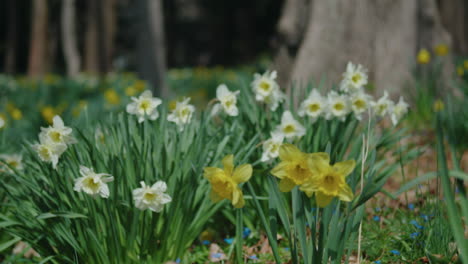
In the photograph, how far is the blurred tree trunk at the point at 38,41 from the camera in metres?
13.5

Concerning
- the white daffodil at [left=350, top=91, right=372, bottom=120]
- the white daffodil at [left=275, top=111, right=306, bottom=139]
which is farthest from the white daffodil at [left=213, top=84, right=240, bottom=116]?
the white daffodil at [left=350, top=91, right=372, bottom=120]

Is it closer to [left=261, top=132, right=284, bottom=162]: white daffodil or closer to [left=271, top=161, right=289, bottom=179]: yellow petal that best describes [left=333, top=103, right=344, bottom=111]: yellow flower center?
[left=261, top=132, right=284, bottom=162]: white daffodil

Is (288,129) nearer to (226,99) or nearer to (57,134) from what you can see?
(226,99)

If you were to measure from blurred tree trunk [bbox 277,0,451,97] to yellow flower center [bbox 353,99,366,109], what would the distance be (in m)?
1.67

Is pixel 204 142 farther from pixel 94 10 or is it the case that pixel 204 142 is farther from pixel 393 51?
pixel 94 10

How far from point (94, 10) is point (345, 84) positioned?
1367 centimetres

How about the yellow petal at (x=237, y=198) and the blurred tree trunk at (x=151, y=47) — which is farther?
the blurred tree trunk at (x=151, y=47)

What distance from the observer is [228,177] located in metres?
1.49

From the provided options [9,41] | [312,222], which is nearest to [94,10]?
[9,41]

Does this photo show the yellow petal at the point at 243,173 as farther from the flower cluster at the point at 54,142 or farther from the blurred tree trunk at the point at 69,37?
the blurred tree trunk at the point at 69,37

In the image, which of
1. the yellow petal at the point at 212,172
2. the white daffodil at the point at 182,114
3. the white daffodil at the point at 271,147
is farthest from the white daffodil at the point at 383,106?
the yellow petal at the point at 212,172

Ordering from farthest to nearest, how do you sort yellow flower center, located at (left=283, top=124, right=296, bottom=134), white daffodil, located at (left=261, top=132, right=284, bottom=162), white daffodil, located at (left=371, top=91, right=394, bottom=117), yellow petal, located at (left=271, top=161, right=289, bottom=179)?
1. white daffodil, located at (left=371, top=91, right=394, bottom=117)
2. yellow flower center, located at (left=283, top=124, right=296, bottom=134)
3. white daffodil, located at (left=261, top=132, right=284, bottom=162)
4. yellow petal, located at (left=271, top=161, right=289, bottom=179)

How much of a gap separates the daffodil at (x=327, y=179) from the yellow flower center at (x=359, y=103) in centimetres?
95

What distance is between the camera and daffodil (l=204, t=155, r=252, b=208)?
1481 millimetres
